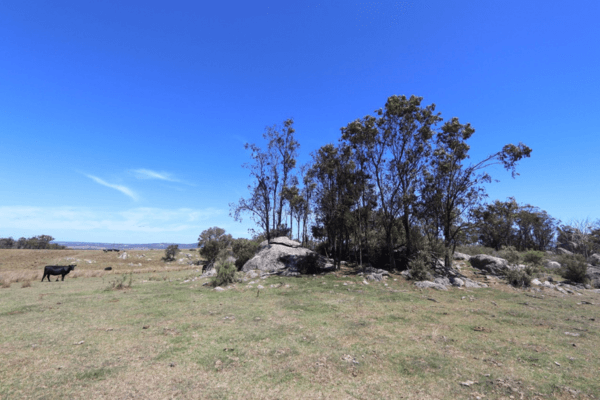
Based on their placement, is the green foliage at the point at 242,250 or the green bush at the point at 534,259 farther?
the green bush at the point at 534,259

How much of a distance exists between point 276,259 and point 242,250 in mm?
6002

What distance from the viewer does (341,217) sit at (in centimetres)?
2295

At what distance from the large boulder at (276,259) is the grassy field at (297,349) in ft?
35.9

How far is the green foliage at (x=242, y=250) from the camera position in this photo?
2735cm

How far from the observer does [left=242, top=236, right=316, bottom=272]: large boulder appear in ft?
77.2

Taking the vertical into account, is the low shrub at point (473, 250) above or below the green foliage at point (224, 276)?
above

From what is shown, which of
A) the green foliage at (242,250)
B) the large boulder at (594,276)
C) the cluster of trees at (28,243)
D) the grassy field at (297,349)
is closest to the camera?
the grassy field at (297,349)

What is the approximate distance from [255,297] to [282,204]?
1888 centimetres

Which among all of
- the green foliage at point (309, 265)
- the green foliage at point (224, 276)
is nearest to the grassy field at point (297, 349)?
the green foliage at point (224, 276)

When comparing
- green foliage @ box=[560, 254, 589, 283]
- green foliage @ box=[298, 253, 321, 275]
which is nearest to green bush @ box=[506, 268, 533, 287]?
green foliage @ box=[560, 254, 589, 283]

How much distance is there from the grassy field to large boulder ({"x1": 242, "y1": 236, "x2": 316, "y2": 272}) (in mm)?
10940

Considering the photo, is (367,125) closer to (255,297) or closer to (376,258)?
(376,258)

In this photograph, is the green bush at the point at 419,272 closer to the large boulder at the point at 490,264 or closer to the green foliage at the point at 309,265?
the large boulder at the point at 490,264

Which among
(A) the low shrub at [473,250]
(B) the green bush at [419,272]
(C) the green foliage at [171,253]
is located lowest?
(C) the green foliage at [171,253]
